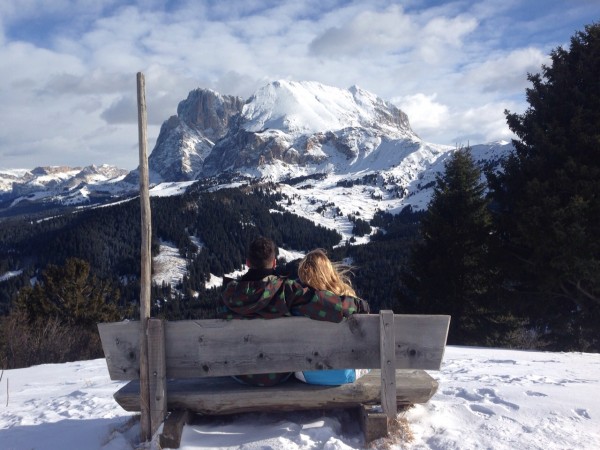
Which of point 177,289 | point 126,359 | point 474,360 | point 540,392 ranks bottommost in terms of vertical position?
point 177,289

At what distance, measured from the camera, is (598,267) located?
47.1ft

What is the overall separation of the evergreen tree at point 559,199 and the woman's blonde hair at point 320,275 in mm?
11958

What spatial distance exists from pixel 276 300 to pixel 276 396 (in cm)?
88

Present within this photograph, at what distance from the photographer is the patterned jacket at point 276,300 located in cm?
452

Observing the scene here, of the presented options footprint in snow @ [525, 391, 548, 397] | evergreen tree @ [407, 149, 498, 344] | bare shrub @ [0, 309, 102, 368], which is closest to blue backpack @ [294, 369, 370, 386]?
footprint in snow @ [525, 391, 548, 397]

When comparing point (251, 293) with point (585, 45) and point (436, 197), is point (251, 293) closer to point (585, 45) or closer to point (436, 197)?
point (585, 45)

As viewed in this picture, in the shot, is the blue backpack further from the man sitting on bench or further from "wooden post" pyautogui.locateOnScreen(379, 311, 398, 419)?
the man sitting on bench

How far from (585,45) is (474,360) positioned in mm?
13607

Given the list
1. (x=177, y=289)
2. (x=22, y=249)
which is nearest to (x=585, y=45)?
(x=177, y=289)

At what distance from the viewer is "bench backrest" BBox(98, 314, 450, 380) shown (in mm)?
4512

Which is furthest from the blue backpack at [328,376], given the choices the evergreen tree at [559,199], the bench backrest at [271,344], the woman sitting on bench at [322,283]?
the evergreen tree at [559,199]

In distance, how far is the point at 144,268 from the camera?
15.1ft

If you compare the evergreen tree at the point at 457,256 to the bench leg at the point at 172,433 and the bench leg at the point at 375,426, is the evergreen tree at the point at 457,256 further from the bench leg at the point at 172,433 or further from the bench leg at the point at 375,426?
the bench leg at the point at 172,433

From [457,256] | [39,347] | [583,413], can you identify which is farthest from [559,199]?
[39,347]
